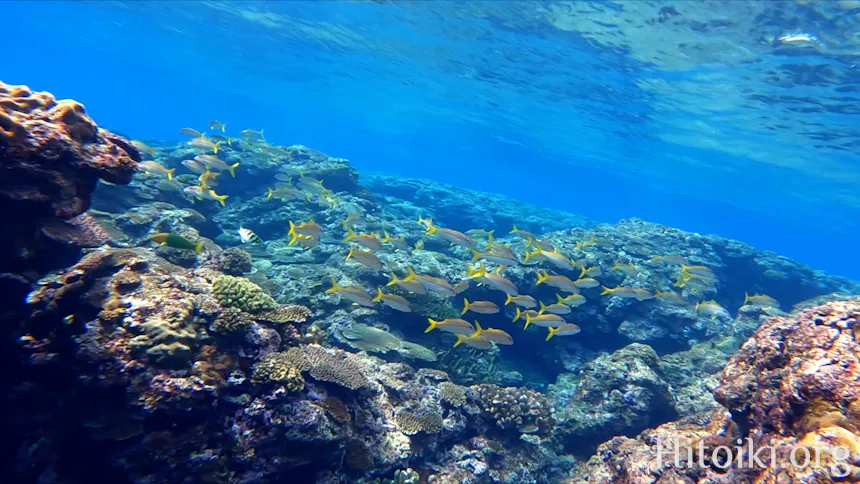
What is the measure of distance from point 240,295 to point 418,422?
9.90ft

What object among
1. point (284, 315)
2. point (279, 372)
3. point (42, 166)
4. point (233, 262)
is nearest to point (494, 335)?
point (284, 315)

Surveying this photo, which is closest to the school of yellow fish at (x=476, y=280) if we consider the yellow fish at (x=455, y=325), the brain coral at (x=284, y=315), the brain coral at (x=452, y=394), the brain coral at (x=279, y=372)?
the yellow fish at (x=455, y=325)

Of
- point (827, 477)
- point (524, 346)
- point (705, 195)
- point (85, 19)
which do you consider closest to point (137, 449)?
point (827, 477)

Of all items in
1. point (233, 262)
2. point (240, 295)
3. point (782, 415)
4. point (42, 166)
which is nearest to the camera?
point (782, 415)

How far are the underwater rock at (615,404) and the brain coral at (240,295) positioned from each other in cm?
585

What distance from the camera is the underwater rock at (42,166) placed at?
4.23 meters

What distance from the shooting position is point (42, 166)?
14.3 ft

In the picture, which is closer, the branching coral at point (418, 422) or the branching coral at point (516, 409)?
the branching coral at point (418, 422)

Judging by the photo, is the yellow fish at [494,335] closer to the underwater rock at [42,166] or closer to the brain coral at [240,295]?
the brain coral at [240,295]

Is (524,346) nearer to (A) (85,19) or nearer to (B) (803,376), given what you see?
(B) (803,376)

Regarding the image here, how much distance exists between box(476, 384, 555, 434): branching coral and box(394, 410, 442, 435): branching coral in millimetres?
1035

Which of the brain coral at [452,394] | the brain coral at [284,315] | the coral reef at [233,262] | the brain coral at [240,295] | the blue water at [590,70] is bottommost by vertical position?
the brain coral at [452,394]

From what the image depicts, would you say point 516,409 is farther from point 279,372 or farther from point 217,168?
point 217,168

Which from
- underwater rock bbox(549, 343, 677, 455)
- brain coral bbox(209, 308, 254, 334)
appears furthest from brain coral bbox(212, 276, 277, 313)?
underwater rock bbox(549, 343, 677, 455)
